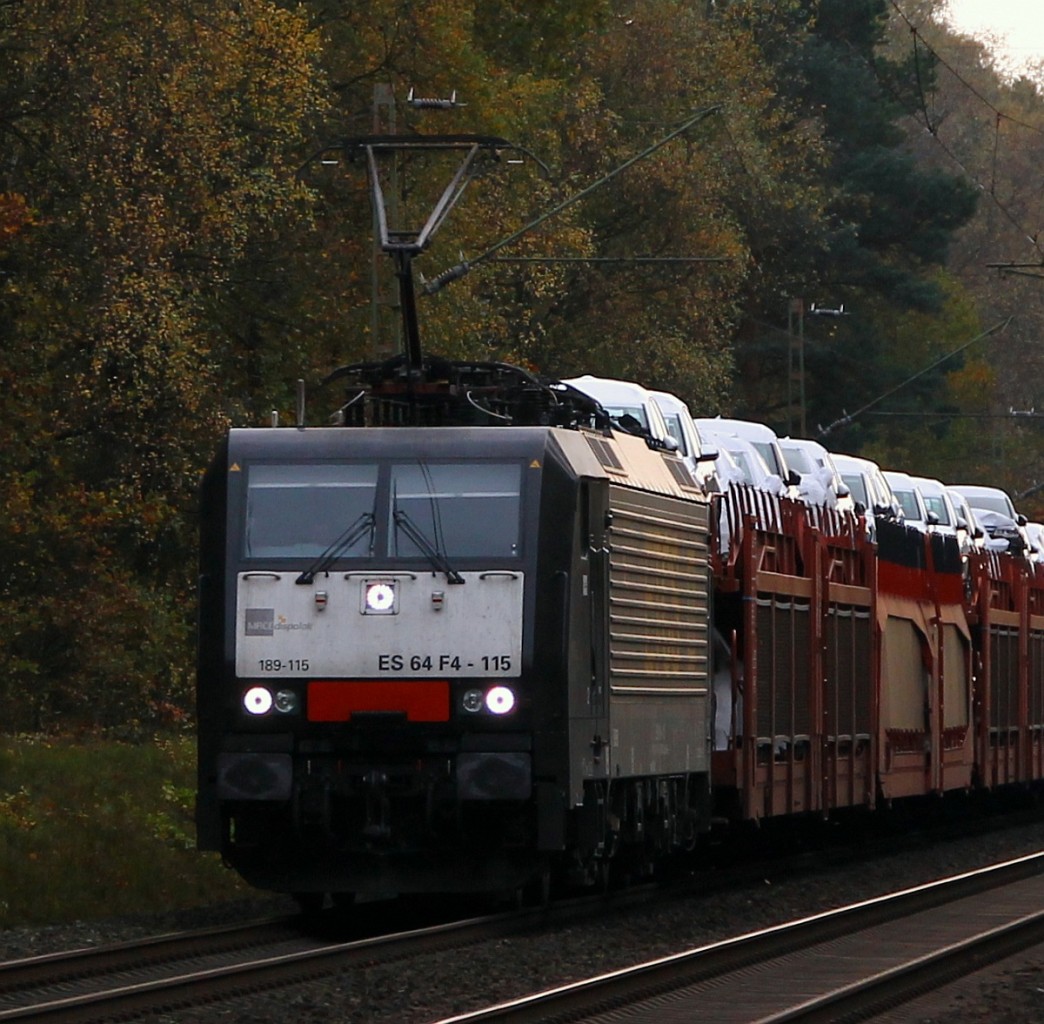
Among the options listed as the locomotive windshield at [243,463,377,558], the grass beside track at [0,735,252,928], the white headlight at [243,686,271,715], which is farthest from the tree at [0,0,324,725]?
the white headlight at [243,686,271,715]

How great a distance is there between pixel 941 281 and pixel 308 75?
56.5m

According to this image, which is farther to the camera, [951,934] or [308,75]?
[308,75]

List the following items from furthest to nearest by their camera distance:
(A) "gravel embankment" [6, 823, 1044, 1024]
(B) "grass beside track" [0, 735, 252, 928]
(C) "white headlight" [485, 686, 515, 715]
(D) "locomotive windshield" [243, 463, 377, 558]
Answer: (B) "grass beside track" [0, 735, 252, 928] → (D) "locomotive windshield" [243, 463, 377, 558] → (C) "white headlight" [485, 686, 515, 715] → (A) "gravel embankment" [6, 823, 1044, 1024]

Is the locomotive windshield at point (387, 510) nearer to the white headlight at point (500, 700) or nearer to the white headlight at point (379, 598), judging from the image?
the white headlight at point (379, 598)

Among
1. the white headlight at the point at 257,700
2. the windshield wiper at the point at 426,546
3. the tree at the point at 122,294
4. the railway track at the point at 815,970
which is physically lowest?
the railway track at the point at 815,970

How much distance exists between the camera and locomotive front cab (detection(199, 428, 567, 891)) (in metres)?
15.9

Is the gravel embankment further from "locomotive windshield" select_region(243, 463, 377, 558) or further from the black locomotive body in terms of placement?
"locomotive windshield" select_region(243, 463, 377, 558)

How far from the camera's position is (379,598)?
52.6ft

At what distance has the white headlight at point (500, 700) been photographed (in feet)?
52.2

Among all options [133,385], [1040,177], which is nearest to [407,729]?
[133,385]

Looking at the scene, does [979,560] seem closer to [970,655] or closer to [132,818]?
[970,655]

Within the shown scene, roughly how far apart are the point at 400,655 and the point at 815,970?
2899 millimetres

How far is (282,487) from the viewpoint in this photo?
1638cm

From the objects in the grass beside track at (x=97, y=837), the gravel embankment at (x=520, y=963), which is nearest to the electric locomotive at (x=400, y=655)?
the gravel embankment at (x=520, y=963)
